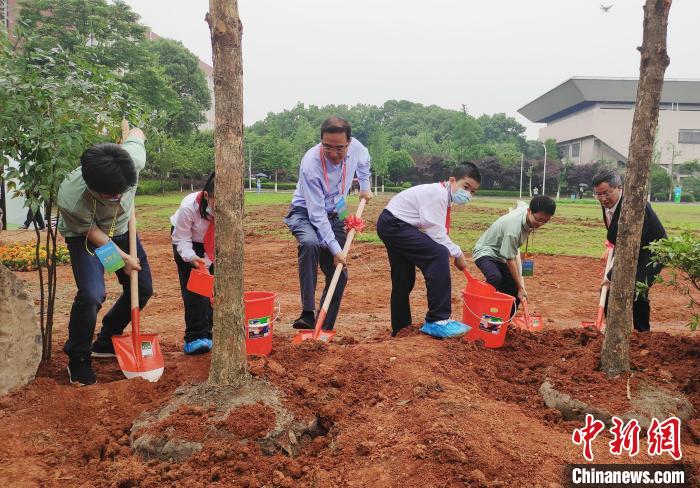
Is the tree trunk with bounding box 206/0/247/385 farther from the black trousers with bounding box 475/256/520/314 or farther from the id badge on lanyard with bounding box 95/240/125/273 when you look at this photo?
the black trousers with bounding box 475/256/520/314

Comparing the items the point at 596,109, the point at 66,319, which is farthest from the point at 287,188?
the point at 66,319

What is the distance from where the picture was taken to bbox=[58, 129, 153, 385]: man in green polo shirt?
3.29 meters

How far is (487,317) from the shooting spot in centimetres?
420

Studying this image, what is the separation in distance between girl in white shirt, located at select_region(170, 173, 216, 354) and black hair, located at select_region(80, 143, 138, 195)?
25.6 inches

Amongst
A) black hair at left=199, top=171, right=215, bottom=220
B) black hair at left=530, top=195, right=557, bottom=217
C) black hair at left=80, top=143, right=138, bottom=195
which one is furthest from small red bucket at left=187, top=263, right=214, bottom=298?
black hair at left=530, top=195, right=557, bottom=217

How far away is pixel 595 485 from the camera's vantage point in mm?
2371

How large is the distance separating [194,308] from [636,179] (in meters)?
3.11

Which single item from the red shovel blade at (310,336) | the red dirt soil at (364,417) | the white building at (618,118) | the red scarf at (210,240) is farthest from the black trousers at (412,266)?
the white building at (618,118)

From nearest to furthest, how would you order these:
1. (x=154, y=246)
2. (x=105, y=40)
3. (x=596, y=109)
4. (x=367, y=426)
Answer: (x=367, y=426), (x=154, y=246), (x=105, y=40), (x=596, y=109)

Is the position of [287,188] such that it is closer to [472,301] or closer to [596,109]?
[596,109]

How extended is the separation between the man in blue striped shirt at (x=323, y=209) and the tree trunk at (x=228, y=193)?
157 cm

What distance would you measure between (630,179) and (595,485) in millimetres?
1671

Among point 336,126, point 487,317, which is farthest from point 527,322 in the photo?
point 336,126

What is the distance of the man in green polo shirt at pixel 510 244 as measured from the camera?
4719mm
